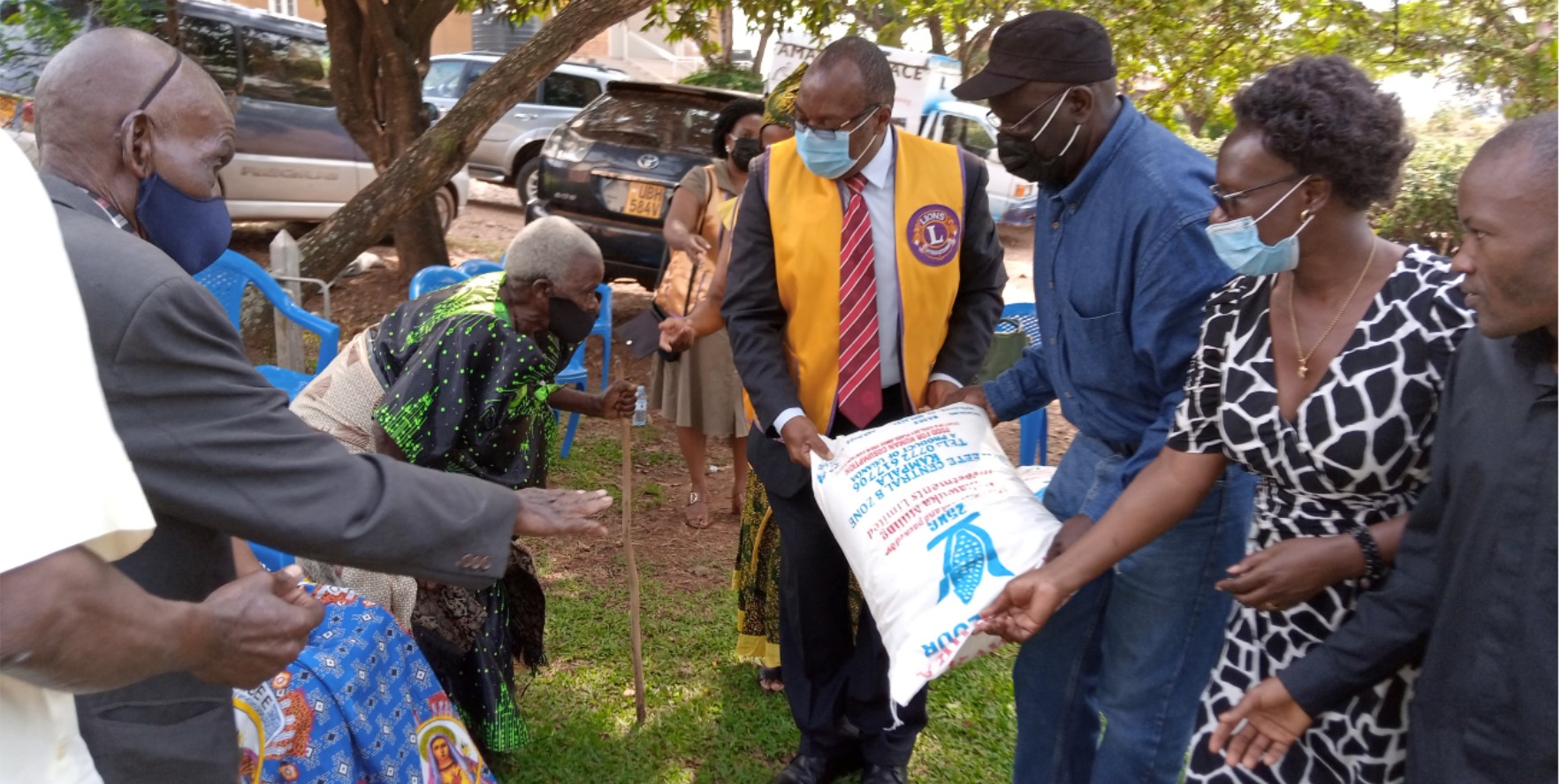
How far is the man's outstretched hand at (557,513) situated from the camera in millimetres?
2104

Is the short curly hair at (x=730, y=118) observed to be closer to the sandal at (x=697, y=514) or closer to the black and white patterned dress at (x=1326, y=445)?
the sandal at (x=697, y=514)

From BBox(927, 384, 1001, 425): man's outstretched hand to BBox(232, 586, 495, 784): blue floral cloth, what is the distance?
1.56 metres

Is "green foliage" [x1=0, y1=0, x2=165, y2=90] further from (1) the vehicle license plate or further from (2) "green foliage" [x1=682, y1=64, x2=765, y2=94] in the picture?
(2) "green foliage" [x1=682, y1=64, x2=765, y2=94]

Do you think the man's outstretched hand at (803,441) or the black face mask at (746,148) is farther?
the black face mask at (746,148)

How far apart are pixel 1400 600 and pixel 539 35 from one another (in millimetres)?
5856

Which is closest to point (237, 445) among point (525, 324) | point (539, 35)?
point (525, 324)

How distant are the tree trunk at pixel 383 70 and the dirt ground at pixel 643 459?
47.7 inches

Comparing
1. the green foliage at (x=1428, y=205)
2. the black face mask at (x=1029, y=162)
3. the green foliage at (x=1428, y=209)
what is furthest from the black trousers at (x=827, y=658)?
the green foliage at (x=1428, y=209)

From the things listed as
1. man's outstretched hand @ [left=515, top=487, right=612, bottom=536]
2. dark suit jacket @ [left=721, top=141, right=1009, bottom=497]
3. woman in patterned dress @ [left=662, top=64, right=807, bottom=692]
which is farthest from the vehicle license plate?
man's outstretched hand @ [left=515, top=487, right=612, bottom=536]

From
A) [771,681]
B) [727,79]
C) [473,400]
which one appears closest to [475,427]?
[473,400]

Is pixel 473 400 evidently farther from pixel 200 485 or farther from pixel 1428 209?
pixel 1428 209

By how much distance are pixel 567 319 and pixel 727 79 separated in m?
14.3

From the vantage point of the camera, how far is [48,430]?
108cm

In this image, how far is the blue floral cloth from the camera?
8.59 feet
